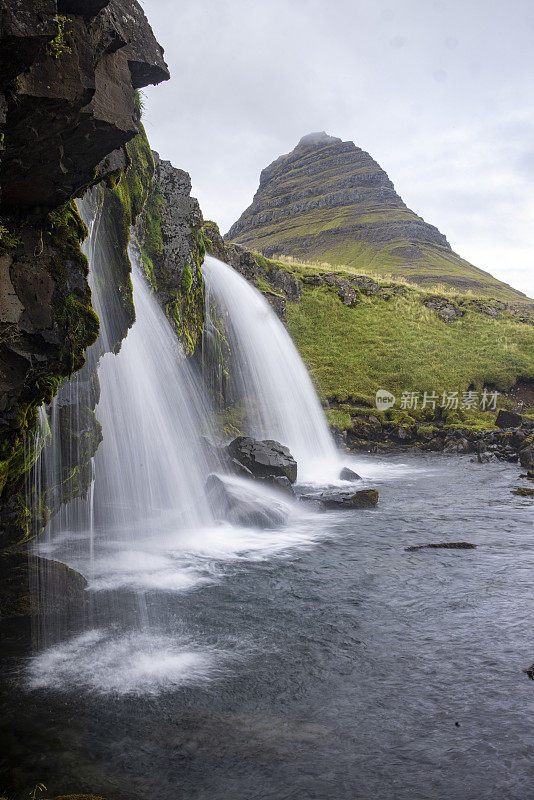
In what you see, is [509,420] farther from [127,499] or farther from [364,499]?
[127,499]

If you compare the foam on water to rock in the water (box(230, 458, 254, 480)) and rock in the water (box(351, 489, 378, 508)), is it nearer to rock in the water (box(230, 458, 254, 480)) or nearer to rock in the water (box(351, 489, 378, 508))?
rock in the water (box(351, 489, 378, 508))

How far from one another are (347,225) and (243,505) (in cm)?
13763

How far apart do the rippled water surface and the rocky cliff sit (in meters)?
3.23

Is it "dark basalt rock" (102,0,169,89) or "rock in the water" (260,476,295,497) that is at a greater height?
"dark basalt rock" (102,0,169,89)

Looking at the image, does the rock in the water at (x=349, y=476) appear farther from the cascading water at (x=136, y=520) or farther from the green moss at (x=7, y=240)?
the green moss at (x=7, y=240)

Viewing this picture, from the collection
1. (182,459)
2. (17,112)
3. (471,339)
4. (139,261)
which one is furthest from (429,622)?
(471,339)

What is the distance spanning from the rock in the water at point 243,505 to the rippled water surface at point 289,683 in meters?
2.97

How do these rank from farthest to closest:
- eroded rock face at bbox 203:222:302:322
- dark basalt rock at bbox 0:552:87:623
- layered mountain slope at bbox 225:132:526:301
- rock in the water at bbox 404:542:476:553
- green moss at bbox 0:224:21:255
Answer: layered mountain slope at bbox 225:132:526:301 → eroded rock face at bbox 203:222:302:322 → rock in the water at bbox 404:542:476:553 → dark basalt rock at bbox 0:552:87:623 → green moss at bbox 0:224:21:255

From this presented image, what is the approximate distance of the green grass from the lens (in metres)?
42.7

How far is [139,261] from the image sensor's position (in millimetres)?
17812

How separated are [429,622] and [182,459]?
11236 millimetres

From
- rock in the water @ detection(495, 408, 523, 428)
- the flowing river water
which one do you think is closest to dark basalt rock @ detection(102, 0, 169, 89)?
the flowing river water

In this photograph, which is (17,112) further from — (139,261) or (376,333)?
(376,333)

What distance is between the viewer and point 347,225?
Answer: 140750 mm
